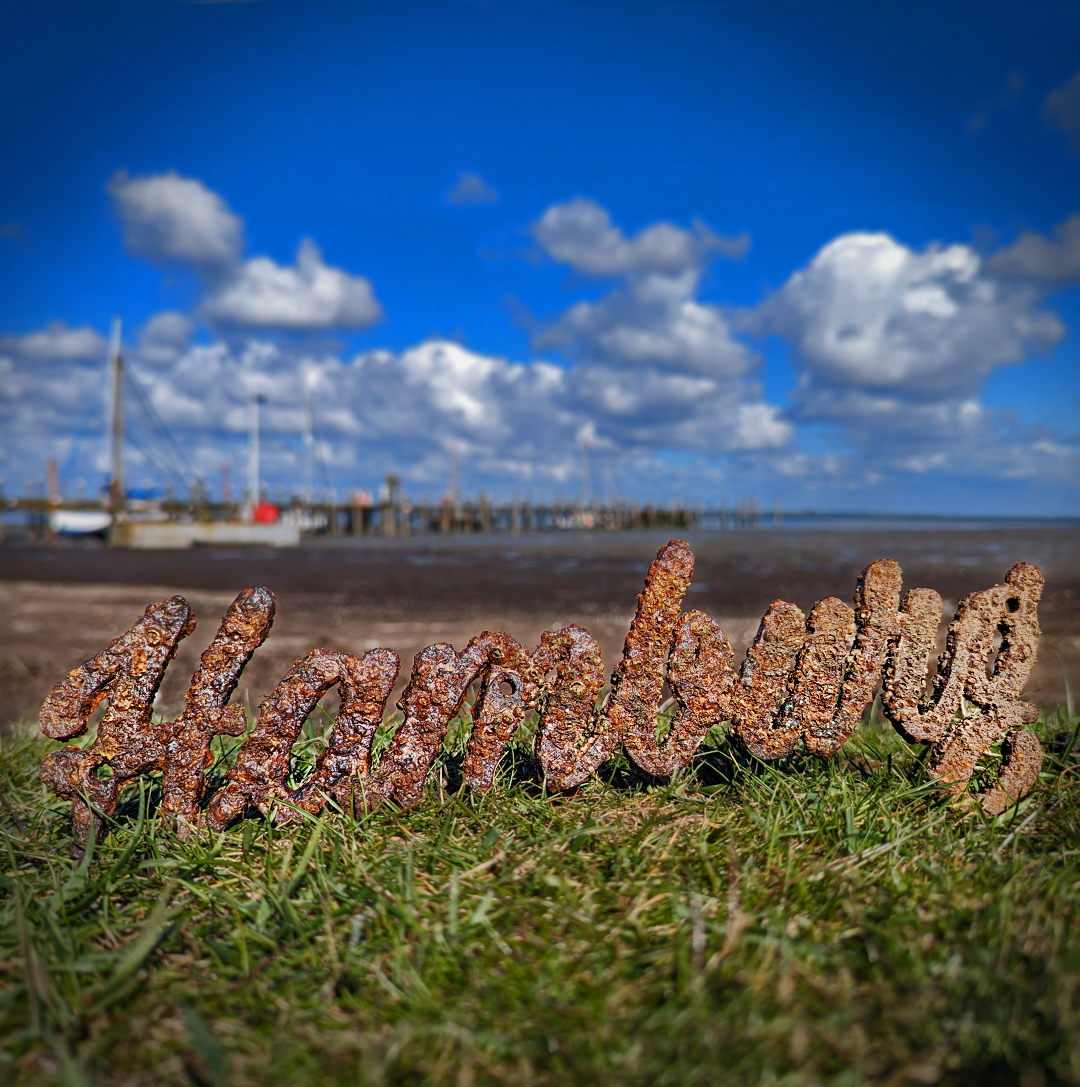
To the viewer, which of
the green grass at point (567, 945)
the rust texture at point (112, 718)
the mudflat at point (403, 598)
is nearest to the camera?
the green grass at point (567, 945)

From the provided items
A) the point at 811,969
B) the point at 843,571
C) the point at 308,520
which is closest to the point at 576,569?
the point at 843,571

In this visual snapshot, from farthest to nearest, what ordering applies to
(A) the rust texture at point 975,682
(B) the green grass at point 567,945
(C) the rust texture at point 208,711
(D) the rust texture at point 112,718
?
(A) the rust texture at point 975,682 → (C) the rust texture at point 208,711 → (D) the rust texture at point 112,718 → (B) the green grass at point 567,945

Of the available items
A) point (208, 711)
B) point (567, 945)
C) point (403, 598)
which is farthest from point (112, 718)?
point (403, 598)

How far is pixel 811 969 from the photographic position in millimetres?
1705

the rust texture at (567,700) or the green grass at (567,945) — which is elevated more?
the rust texture at (567,700)

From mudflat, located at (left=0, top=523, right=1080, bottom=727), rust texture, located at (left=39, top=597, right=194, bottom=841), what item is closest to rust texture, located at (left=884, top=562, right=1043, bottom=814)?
mudflat, located at (left=0, top=523, right=1080, bottom=727)

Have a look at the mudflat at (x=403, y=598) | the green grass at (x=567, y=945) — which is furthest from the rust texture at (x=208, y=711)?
the mudflat at (x=403, y=598)

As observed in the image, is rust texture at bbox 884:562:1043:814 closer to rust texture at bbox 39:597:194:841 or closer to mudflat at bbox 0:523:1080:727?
mudflat at bbox 0:523:1080:727

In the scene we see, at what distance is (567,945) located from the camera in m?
1.85

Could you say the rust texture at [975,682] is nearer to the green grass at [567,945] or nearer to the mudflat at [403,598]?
the green grass at [567,945]

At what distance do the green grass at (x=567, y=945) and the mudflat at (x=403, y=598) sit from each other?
1.76 m

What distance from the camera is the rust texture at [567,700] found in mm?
2680

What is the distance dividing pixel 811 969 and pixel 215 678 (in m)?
2.16

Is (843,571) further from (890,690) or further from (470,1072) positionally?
(470,1072)
